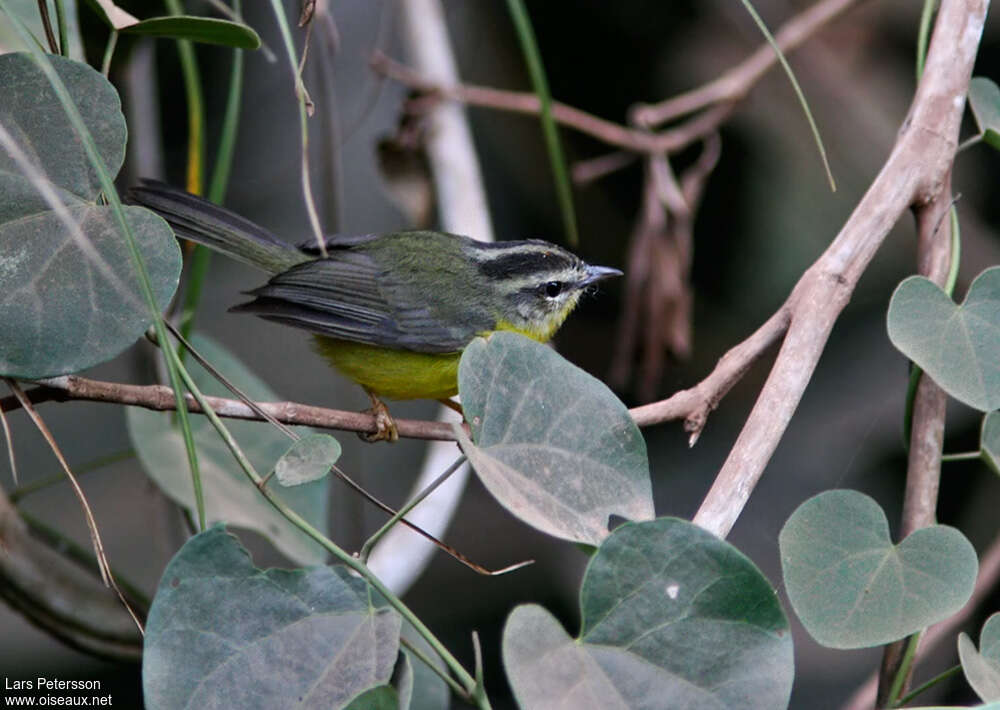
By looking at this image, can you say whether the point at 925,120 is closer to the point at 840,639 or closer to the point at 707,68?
the point at 840,639

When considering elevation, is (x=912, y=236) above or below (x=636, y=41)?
below

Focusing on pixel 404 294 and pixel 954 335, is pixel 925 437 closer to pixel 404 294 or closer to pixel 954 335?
pixel 954 335

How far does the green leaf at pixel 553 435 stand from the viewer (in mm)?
1255

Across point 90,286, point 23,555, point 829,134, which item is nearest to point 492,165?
point 829,134

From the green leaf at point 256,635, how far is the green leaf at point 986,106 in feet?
4.45

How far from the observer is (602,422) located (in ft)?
4.30

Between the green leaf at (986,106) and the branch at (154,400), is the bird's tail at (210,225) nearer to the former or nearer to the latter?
the branch at (154,400)

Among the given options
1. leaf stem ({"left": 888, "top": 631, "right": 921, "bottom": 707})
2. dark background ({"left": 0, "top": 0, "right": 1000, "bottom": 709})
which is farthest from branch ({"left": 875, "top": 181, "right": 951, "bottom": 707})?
dark background ({"left": 0, "top": 0, "right": 1000, "bottom": 709})

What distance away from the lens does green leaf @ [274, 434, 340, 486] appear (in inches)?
47.2

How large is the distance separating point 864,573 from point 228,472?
4.55ft

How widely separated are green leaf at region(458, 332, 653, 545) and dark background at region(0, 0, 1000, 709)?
2.38 m

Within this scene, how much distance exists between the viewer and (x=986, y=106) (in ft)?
6.12

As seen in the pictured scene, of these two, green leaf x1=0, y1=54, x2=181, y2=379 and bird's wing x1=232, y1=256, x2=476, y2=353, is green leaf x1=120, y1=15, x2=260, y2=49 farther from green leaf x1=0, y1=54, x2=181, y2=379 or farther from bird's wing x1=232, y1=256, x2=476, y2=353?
bird's wing x1=232, y1=256, x2=476, y2=353

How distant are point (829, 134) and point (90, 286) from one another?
3574 mm
